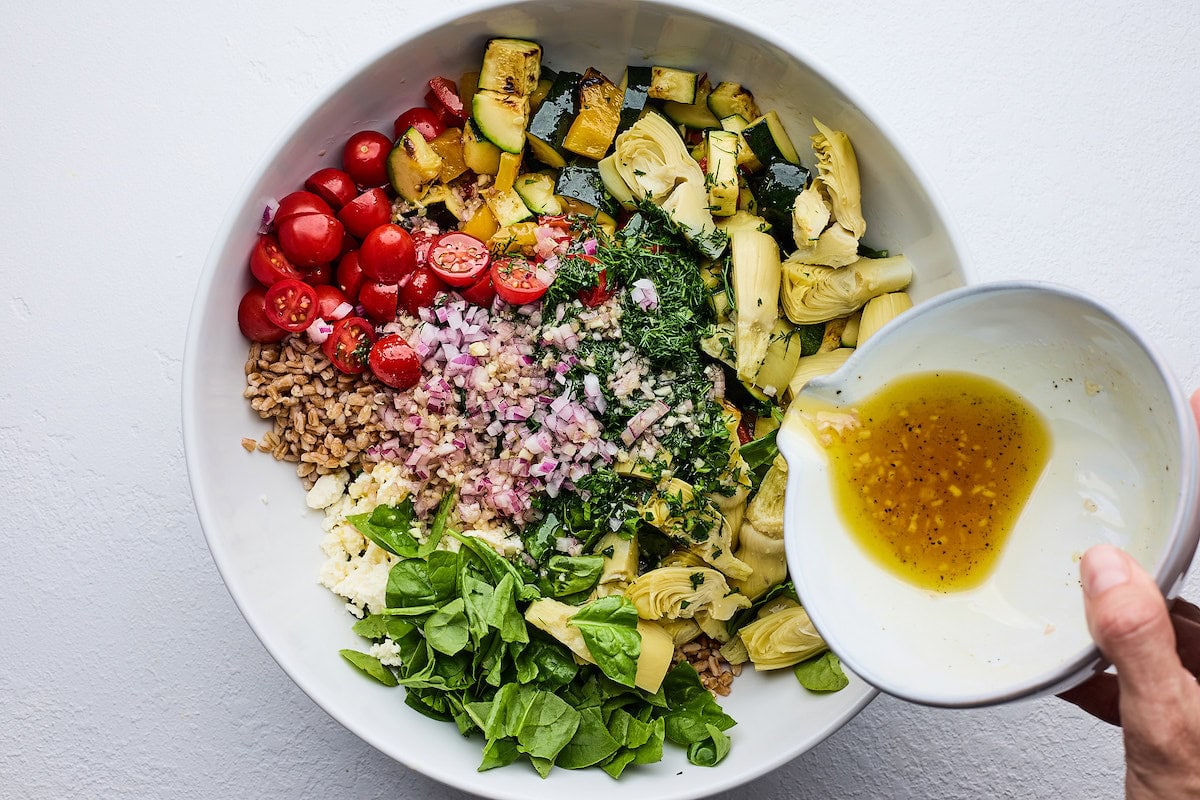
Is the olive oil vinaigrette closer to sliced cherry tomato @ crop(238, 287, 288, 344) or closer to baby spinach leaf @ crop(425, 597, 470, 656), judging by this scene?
baby spinach leaf @ crop(425, 597, 470, 656)

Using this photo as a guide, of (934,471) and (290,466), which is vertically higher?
(934,471)

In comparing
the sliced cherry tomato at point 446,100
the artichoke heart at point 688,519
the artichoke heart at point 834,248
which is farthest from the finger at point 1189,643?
the sliced cherry tomato at point 446,100

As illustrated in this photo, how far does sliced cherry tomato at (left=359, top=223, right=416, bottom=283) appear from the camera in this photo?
2168mm

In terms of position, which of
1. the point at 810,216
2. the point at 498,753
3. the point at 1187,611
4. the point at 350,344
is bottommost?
the point at 498,753

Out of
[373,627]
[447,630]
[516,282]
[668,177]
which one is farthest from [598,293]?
[373,627]

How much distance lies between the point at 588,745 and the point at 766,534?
66cm

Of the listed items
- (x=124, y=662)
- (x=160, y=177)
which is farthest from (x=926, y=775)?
(x=160, y=177)

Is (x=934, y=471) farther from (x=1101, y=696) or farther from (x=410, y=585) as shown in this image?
(x=410, y=585)

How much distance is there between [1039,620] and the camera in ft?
5.86

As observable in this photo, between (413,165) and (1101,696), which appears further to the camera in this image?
(413,165)

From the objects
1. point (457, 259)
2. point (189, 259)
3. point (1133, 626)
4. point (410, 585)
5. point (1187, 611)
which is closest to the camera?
point (1133, 626)

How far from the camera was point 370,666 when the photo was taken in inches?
Answer: 85.9

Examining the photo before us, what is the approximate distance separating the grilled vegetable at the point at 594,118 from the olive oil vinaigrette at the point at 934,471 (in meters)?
0.89

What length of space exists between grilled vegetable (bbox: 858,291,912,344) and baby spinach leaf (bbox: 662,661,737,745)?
3.07ft
